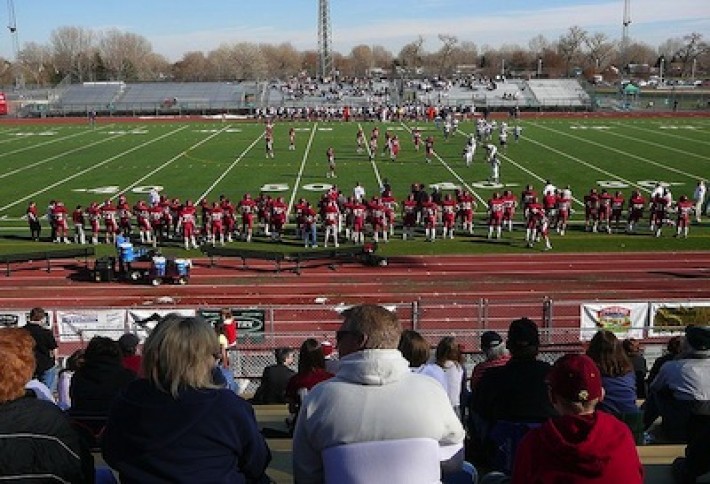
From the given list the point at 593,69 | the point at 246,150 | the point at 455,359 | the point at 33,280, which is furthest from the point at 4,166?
the point at 593,69

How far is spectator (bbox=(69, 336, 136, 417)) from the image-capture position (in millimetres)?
4789

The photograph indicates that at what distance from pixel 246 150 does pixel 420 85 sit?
46.1 m

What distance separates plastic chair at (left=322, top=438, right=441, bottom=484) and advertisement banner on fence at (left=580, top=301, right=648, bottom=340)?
975cm

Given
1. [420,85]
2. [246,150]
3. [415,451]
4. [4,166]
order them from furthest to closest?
[420,85], [246,150], [4,166], [415,451]

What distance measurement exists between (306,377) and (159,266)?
12911mm

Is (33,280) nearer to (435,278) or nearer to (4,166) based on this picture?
(435,278)

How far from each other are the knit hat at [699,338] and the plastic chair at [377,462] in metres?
3.20

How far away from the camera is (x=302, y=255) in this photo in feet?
58.7

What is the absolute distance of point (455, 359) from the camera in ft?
19.0

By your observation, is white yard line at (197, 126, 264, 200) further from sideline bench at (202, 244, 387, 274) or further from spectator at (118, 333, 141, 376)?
spectator at (118, 333, 141, 376)

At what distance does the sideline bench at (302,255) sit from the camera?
17.9 metres

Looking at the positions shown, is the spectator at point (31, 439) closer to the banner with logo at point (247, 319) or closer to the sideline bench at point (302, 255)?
the banner with logo at point (247, 319)

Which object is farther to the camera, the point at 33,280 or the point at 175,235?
the point at 175,235

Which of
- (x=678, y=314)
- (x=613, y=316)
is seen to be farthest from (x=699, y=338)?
Result: (x=678, y=314)
